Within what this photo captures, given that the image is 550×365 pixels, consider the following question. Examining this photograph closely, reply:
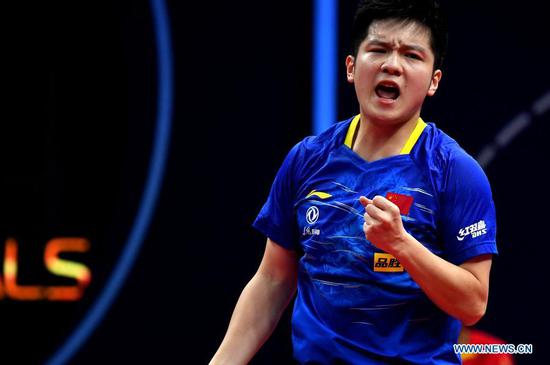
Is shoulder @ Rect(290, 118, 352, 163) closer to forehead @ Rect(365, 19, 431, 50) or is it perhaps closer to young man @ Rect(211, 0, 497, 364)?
young man @ Rect(211, 0, 497, 364)

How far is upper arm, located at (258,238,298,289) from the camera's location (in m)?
2.65

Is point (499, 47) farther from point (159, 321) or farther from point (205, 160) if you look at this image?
point (159, 321)

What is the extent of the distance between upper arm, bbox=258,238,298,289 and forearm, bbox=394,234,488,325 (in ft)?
1.69

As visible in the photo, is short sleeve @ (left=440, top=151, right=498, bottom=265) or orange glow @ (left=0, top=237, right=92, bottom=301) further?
orange glow @ (left=0, top=237, right=92, bottom=301)

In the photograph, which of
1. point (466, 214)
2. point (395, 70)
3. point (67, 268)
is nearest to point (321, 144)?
point (395, 70)

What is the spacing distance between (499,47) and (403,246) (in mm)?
2718

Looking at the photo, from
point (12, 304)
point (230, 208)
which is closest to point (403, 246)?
point (230, 208)

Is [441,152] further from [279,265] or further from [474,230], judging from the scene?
[279,265]

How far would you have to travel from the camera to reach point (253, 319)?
2.62m

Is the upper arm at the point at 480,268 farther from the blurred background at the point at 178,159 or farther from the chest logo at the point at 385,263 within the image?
the blurred background at the point at 178,159

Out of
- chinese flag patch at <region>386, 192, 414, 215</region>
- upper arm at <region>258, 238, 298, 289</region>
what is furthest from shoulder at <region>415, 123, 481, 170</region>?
upper arm at <region>258, 238, 298, 289</region>

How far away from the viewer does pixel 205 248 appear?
4.57m

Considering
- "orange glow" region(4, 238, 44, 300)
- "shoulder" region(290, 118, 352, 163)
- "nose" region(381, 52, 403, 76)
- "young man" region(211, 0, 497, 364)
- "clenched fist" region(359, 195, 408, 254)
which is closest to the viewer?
"clenched fist" region(359, 195, 408, 254)

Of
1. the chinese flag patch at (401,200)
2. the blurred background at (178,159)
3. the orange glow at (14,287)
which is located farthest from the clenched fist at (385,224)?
the orange glow at (14,287)
